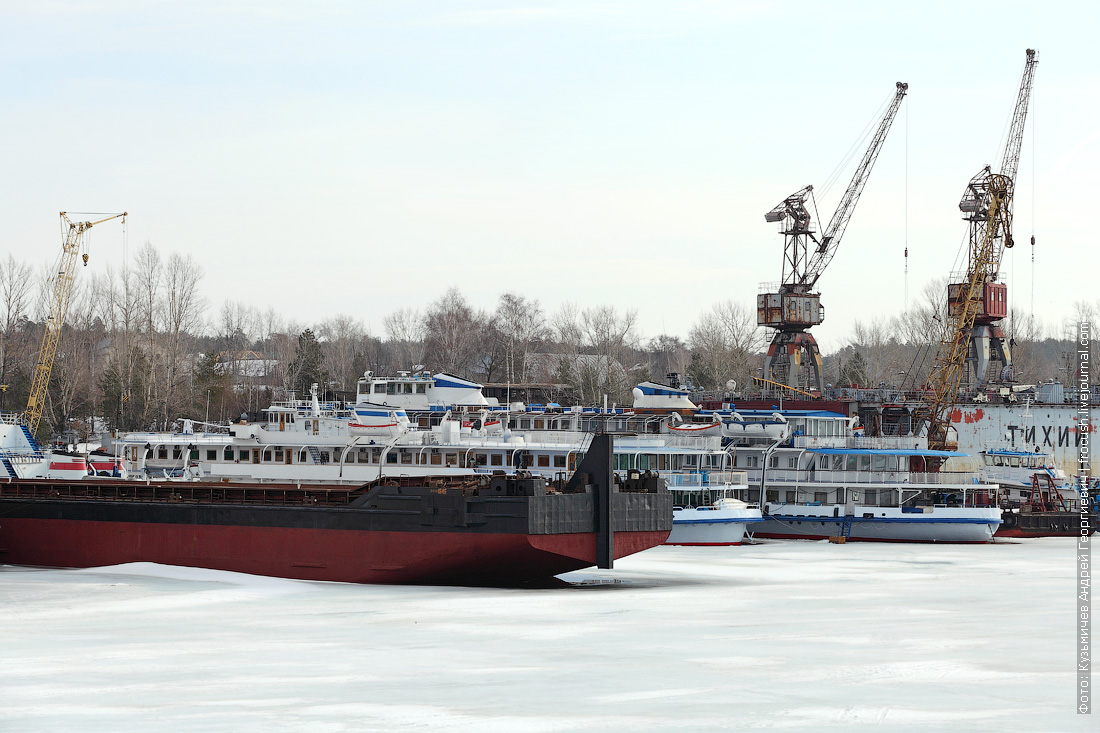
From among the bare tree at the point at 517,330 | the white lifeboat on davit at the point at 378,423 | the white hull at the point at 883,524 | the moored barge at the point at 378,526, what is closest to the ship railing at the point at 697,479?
the white hull at the point at 883,524

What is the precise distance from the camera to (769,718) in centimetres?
1989

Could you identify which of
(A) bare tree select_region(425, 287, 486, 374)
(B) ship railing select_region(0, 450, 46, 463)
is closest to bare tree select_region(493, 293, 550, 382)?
(A) bare tree select_region(425, 287, 486, 374)

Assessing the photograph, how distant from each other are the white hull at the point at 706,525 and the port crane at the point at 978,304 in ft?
95.8

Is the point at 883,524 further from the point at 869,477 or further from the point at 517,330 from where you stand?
the point at 517,330

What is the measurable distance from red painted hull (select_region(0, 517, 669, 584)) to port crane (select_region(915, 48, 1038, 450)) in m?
45.1

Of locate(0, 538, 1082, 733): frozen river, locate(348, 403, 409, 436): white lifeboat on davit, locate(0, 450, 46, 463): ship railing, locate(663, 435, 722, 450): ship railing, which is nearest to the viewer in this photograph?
locate(0, 538, 1082, 733): frozen river

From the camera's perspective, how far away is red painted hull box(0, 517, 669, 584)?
122ft

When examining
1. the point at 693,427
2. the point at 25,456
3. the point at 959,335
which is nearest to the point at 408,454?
the point at 693,427

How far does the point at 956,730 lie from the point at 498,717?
23.4ft

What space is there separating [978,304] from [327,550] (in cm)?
6109

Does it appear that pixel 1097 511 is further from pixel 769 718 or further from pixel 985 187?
pixel 769 718

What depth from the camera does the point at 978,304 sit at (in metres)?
86.6

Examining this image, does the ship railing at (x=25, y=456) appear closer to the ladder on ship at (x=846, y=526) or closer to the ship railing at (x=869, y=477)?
the ship railing at (x=869, y=477)

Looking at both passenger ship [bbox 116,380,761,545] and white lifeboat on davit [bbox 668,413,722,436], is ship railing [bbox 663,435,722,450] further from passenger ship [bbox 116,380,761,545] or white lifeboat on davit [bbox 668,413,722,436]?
white lifeboat on davit [bbox 668,413,722,436]
